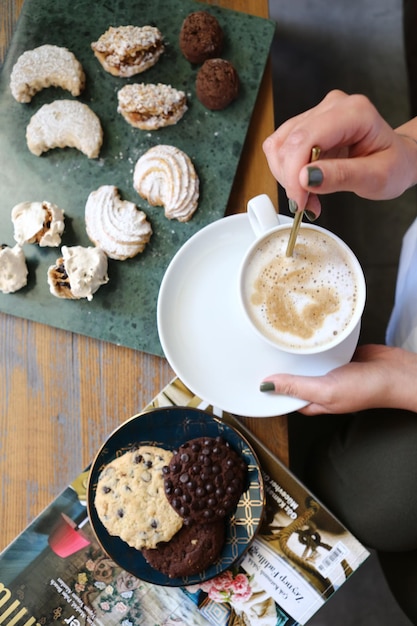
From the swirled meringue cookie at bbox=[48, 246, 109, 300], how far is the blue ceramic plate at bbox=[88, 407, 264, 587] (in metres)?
0.24

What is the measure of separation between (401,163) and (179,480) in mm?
611

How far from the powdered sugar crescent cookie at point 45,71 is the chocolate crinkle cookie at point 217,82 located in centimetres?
22

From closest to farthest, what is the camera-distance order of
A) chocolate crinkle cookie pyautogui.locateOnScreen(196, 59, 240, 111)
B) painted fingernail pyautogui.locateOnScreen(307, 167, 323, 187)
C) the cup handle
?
painted fingernail pyautogui.locateOnScreen(307, 167, 323, 187) < the cup handle < chocolate crinkle cookie pyautogui.locateOnScreen(196, 59, 240, 111)

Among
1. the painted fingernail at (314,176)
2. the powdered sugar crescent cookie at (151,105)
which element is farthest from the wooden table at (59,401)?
the painted fingernail at (314,176)

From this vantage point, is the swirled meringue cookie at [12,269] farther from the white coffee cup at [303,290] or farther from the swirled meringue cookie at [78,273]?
the white coffee cup at [303,290]

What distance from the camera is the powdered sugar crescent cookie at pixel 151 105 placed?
1.00m

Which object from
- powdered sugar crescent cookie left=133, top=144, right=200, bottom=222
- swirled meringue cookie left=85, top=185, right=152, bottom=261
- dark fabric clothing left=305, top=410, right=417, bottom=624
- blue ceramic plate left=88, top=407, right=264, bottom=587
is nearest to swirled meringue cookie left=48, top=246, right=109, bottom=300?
swirled meringue cookie left=85, top=185, right=152, bottom=261

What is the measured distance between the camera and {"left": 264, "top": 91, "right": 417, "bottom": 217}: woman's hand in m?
0.78

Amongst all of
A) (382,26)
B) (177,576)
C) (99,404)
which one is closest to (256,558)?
(177,576)

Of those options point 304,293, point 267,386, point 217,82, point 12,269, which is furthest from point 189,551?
point 217,82

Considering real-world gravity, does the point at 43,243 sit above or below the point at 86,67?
below

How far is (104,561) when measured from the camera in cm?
97

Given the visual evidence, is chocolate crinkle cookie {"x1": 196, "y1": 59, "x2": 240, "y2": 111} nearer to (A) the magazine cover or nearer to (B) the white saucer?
(B) the white saucer

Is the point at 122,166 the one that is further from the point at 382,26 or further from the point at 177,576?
the point at 382,26
